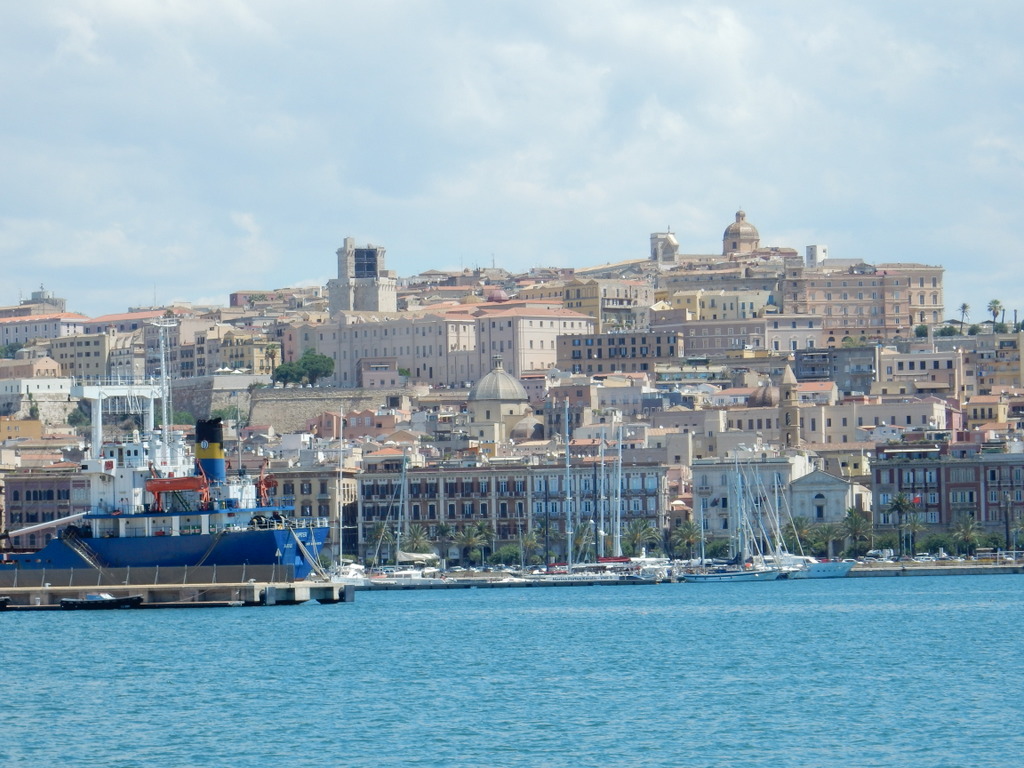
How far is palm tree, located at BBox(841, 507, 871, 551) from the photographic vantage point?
100800 mm

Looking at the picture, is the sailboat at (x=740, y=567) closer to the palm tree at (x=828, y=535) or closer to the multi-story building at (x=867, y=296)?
the palm tree at (x=828, y=535)

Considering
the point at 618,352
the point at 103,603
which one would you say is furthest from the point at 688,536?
the point at 618,352

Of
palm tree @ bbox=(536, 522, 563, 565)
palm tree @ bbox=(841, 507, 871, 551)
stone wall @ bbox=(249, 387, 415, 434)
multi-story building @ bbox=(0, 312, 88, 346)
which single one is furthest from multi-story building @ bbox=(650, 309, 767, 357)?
palm tree @ bbox=(841, 507, 871, 551)

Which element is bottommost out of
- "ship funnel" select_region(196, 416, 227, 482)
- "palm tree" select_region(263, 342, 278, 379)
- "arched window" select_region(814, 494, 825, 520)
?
"arched window" select_region(814, 494, 825, 520)

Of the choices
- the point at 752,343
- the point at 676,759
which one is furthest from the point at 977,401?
the point at 676,759

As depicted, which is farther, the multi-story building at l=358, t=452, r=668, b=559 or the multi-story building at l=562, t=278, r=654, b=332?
the multi-story building at l=562, t=278, r=654, b=332

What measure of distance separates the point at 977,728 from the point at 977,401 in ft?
307

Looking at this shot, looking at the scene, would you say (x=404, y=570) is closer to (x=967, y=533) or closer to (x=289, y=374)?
(x=967, y=533)

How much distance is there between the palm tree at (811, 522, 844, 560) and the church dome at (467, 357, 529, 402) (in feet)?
117

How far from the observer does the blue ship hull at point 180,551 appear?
70.9 metres

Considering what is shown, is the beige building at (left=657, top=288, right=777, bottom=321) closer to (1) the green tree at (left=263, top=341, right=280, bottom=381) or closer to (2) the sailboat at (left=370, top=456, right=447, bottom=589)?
(1) the green tree at (left=263, top=341, right=280, bottom=381)

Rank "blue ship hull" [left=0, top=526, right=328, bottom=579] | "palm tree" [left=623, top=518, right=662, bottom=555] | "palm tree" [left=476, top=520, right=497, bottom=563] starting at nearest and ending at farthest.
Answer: "blue ship hull" [left=0, top=526, right=328, bottom=579]
"palm tree" [left=623, top=518, right=662, bottom=555]
"palm tree" [left=476, top=520, right=497, bottom=563]

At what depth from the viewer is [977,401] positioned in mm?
131750

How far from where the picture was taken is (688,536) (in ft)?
338
